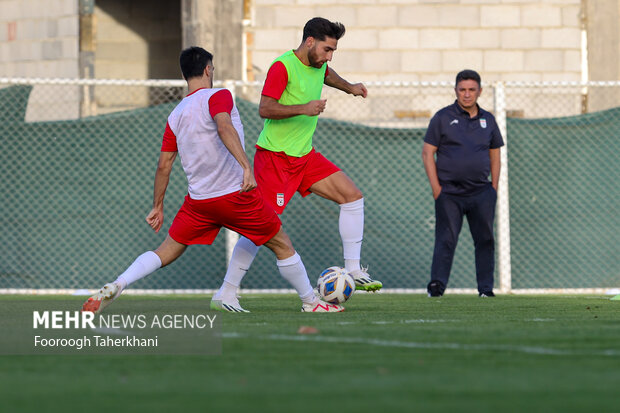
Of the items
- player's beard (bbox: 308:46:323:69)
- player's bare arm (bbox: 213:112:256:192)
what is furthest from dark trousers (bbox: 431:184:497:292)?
player's bare arm (bbox: 213:112:256:192)

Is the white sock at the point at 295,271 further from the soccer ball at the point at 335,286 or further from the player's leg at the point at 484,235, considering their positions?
the player's leg at the point at 484,235

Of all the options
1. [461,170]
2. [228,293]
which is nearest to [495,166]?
[461,170]

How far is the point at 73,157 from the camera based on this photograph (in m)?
11.8

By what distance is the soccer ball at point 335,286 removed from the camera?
7918 millimetres

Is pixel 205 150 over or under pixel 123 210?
over

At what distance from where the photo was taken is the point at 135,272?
288 inches

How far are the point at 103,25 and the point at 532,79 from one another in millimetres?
7547

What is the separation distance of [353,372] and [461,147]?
6.31 m

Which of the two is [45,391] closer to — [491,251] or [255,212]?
[255,212]

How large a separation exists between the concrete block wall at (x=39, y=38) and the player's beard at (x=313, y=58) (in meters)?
9.97

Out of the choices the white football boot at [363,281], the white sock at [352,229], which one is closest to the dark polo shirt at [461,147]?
the white sock at [352,229]

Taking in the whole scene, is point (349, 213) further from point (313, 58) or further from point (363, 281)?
point (313, 58)

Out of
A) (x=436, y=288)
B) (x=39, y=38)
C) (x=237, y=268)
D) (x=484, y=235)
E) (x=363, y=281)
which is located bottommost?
(x=436, y=288)

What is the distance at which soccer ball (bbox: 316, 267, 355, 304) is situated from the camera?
7918mm
